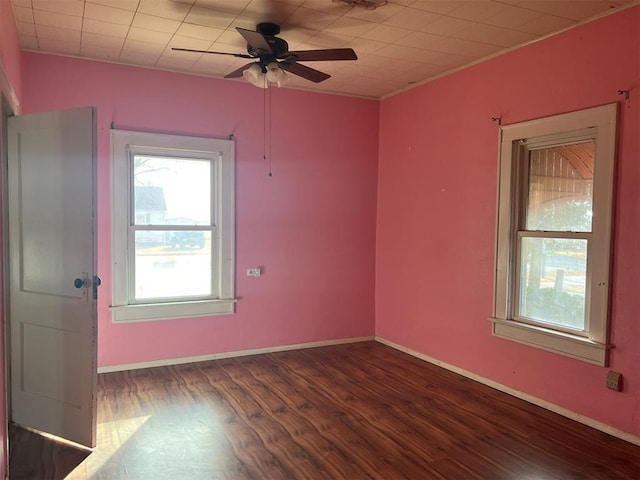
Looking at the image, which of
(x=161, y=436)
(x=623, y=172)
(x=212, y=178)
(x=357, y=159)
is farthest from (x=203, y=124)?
(x=623, y=172)

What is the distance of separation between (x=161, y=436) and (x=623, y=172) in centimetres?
338

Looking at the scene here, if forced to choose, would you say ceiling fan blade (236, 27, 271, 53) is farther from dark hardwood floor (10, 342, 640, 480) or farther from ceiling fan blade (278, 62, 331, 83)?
dark hardwood floor (10, 342, 640, 480)

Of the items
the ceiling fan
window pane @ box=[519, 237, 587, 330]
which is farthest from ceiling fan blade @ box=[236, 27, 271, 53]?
window pane @ box=[519, 237, 587, 330]

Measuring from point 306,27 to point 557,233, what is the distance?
2.35 metres

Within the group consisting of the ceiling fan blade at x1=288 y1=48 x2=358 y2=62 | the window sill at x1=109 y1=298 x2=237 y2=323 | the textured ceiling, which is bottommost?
the window sill at x1=109 y1=298 x2=237 y2=323

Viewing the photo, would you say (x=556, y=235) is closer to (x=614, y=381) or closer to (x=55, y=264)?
(x=614, y=381)

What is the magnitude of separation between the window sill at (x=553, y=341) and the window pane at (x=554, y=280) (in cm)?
12

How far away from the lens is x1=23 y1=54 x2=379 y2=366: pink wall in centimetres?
409

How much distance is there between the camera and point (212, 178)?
4.55 m

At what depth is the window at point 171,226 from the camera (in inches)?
163

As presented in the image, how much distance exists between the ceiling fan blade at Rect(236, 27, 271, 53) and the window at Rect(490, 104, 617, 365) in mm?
2035

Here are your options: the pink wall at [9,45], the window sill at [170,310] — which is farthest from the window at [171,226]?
the pink wall at [9,45]

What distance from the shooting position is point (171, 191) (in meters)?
4.38

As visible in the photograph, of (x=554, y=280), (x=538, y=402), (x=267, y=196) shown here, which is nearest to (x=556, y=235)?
(x=554, y=280)
